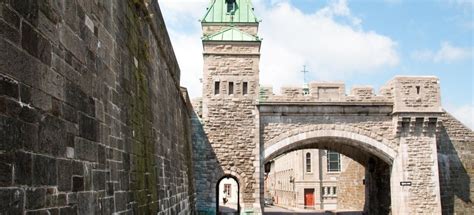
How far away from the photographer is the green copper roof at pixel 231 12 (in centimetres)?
2250

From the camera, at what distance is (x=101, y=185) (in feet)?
17.1

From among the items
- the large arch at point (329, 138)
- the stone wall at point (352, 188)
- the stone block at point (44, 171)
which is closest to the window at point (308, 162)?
the stone wall at point (352, 188)

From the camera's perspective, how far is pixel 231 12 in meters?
22.7

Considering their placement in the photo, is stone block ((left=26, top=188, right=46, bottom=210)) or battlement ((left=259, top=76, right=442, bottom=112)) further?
battlement ((left=259, top=76, right=442, bottom=112))

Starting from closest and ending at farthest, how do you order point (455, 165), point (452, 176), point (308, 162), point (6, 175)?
point (6, 175), point (452, 176), point (455, 165), point (308, 162)

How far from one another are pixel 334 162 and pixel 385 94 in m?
24.8

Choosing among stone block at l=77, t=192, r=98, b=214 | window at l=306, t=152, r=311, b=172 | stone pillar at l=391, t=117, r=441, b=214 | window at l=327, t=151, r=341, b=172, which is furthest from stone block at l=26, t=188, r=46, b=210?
window at l=327, t=151, r=341, b=172

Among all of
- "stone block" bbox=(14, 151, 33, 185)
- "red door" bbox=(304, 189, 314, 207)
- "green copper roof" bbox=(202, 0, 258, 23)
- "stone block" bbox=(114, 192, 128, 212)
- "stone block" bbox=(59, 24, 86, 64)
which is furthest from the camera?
"red door" bbox=(304, 189, 314, 207)

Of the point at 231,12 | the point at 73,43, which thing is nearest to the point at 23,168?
the point at 73,43

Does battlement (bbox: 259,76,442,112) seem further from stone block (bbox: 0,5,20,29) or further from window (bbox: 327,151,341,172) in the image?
window (bbox: 327,151,341,172)

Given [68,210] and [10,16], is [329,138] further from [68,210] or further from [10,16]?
[10,16]

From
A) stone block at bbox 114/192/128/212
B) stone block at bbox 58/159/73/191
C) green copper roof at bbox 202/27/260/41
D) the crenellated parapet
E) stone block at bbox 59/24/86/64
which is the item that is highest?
green copper roof at bbox 202/27/260/41

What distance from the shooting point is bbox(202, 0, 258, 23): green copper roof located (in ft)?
73.8

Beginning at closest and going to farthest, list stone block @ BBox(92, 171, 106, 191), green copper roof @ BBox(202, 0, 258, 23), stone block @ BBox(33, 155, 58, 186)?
stone block @ BBox(33, 155, 58, 186)
stone block @ BBox(92, 171, 106, 191)
green copper roof @ BBox(202, 0, 258, 23)
